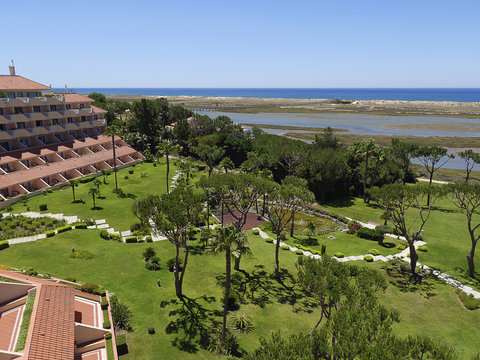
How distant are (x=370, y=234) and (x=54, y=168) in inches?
2721

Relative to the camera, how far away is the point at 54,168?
7050cm

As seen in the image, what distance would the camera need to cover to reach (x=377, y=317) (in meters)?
18.5

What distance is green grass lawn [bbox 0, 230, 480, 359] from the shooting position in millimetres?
26641

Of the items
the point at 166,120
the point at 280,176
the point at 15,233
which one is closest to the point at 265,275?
the point at 15,233

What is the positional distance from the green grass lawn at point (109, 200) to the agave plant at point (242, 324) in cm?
2690

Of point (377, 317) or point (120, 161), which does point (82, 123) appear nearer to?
point (120, 161)

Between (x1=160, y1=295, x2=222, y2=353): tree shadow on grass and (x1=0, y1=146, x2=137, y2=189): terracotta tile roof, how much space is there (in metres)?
49.4

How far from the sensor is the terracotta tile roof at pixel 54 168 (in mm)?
61088

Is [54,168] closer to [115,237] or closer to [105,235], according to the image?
[105,235]

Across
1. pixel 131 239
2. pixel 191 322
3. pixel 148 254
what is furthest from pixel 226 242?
pixel 131 239

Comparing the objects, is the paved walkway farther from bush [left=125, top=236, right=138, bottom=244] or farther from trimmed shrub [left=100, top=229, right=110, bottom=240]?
trimmed shrub [left=100, top=229, right=110, bottom=240]

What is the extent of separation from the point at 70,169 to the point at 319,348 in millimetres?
72548

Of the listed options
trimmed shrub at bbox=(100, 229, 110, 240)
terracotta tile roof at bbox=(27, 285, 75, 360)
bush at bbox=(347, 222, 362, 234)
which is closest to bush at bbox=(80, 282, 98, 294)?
terracotta tile roof at bbox=(27, 285, 75, 360)

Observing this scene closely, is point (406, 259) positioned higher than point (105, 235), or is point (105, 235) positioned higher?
point (105, 235)
